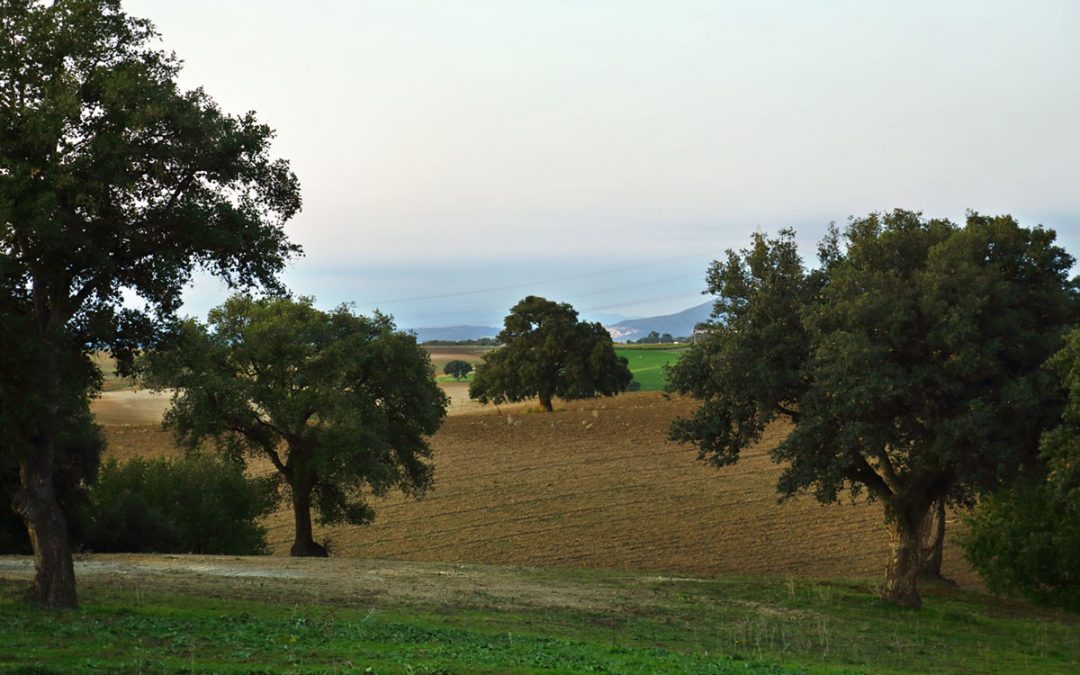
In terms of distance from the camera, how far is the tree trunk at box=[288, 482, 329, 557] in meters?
48.0

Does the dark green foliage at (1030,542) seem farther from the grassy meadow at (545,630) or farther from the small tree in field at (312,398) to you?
the small tree in field at (312,398)

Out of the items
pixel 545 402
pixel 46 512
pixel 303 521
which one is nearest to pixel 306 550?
pixel 303 521

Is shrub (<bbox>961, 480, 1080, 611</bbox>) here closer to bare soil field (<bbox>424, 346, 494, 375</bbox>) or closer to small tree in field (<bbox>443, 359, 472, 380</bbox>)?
small tree in field (<bbox>443, 359, 472, 380</bbox>)

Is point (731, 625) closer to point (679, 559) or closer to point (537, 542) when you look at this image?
point (679, 559)

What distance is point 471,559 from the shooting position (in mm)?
49562

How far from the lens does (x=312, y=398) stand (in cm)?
4612

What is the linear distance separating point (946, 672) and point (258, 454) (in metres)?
34.3

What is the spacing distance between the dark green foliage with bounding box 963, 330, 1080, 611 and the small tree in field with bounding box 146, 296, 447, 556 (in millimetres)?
23555

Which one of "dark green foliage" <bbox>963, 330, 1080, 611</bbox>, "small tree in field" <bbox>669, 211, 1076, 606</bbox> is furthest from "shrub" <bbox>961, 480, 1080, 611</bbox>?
"small tree in field" <bbox>669, 211, 1076, 606</bbox>

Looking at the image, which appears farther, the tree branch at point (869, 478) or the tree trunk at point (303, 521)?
the tree trunk at point (303, 521)

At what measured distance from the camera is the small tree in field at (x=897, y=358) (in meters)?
31.4

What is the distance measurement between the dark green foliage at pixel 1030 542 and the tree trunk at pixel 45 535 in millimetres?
27922

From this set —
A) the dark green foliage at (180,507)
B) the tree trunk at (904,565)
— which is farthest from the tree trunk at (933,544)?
the dark green foliage at (180,507)

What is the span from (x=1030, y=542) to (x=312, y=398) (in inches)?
1112
